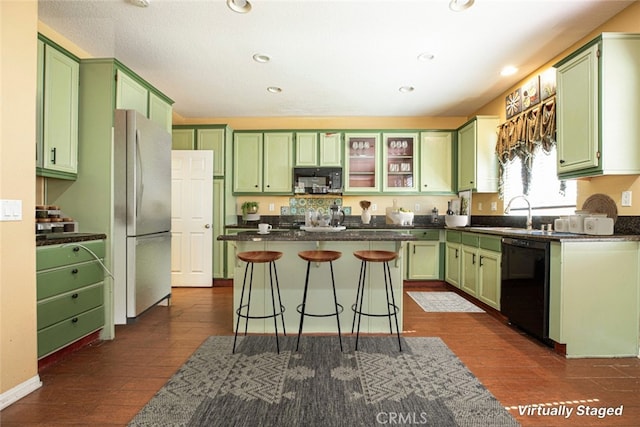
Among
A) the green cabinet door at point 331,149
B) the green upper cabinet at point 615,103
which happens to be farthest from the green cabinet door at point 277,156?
the green upper cabinet at point 615,103

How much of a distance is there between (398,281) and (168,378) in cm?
198

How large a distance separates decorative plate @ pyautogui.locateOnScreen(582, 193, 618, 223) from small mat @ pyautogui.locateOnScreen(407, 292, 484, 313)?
1555mm

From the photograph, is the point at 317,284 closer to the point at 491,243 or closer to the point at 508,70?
the point at 491,243

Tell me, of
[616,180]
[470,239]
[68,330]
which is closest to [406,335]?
[470,239]

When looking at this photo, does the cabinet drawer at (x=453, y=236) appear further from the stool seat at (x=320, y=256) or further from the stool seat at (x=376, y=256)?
the stool seat at (x=320, y=256)

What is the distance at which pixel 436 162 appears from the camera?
17.5 ft

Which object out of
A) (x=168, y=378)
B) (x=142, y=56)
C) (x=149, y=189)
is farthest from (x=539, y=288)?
(x=142, y=56)

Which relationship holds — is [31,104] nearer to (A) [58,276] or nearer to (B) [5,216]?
(B) [5,216]

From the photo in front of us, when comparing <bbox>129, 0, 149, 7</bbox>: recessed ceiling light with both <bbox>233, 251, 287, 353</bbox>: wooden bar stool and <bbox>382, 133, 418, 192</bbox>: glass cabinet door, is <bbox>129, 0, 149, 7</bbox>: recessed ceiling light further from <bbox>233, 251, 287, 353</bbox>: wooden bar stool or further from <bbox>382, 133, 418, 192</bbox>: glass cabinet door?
<bbox>382, 133, 418, 192</bbox>: glass cabinet door

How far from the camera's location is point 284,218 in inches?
219

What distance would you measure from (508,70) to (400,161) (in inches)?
80.0

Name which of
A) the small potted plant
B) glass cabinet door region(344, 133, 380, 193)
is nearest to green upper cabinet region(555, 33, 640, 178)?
glass cabinet door region(344, 133, 380, 193)

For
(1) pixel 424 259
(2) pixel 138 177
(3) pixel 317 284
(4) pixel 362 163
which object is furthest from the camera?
(4) pixel 362 163

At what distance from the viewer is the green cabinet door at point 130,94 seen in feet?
9.84
